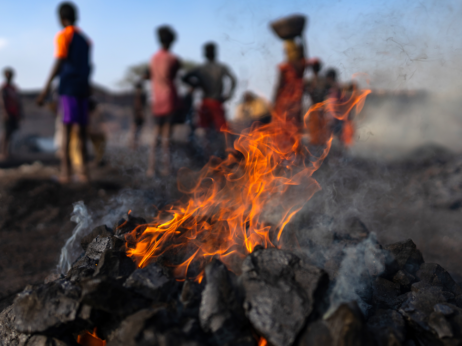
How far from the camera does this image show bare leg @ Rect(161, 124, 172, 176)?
21.9 ft

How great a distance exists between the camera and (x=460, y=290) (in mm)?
2600

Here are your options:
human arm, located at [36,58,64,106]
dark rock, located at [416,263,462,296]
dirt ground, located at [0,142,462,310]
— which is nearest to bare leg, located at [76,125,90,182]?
dirt ground, located at [0,142,462,310]

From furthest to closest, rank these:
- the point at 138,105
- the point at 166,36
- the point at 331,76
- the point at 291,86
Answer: the point at 138,105
the point at 331,76
the point at 166,36
the point at 291,86

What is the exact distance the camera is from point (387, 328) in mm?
1930

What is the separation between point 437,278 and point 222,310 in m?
1.82

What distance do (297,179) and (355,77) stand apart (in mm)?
1781

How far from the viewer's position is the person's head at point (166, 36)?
646cm

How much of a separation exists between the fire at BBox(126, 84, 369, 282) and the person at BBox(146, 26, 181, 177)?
3.22 metres

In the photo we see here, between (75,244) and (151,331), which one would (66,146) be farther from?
(151,331)

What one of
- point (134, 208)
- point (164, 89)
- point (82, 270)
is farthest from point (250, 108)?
point (82, 270)

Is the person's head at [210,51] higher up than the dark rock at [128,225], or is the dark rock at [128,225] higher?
the person's head at [210,51]

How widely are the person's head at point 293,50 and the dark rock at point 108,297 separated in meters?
5.31

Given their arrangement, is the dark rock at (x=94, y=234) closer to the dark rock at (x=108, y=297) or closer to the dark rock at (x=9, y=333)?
the dark rock at (x=9, y=333)

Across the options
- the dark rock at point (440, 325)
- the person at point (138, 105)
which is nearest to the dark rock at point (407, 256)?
the dark rock at point (440, 325)
